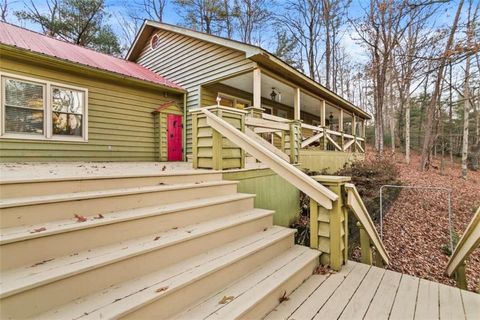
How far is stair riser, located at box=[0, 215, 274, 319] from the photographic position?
127 cm

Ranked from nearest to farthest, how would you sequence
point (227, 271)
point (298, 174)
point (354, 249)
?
point (227, 271) < point (298, 174) < point (354, 249)

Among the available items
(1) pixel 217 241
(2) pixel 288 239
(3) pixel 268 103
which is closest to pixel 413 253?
(2) pixel 288 239

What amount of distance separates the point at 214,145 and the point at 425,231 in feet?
19.8

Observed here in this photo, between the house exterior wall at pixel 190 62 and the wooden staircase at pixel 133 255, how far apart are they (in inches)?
202

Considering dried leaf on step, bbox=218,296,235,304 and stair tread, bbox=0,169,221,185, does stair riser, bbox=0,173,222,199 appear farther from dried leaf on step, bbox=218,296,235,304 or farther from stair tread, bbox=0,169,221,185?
dried leaf on step, bbox=218,296,235,304

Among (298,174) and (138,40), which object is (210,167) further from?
(138,40)

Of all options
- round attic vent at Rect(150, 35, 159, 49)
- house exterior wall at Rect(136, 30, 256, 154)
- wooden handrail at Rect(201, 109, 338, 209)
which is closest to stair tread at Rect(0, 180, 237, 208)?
wooden handrail at Rect(201, 109, 338, 209)

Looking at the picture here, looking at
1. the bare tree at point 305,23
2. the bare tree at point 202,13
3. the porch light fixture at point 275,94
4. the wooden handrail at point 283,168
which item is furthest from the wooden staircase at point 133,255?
the bare tree at point 305,23

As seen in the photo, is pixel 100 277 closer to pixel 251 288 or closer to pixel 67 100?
pixel 251 288

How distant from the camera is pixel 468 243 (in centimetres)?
250

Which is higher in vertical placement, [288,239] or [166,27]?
[166,27]

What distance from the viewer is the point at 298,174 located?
2.50m

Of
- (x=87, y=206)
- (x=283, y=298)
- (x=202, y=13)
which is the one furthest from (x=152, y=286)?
(x=202, y=13)

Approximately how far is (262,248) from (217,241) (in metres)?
0.43
